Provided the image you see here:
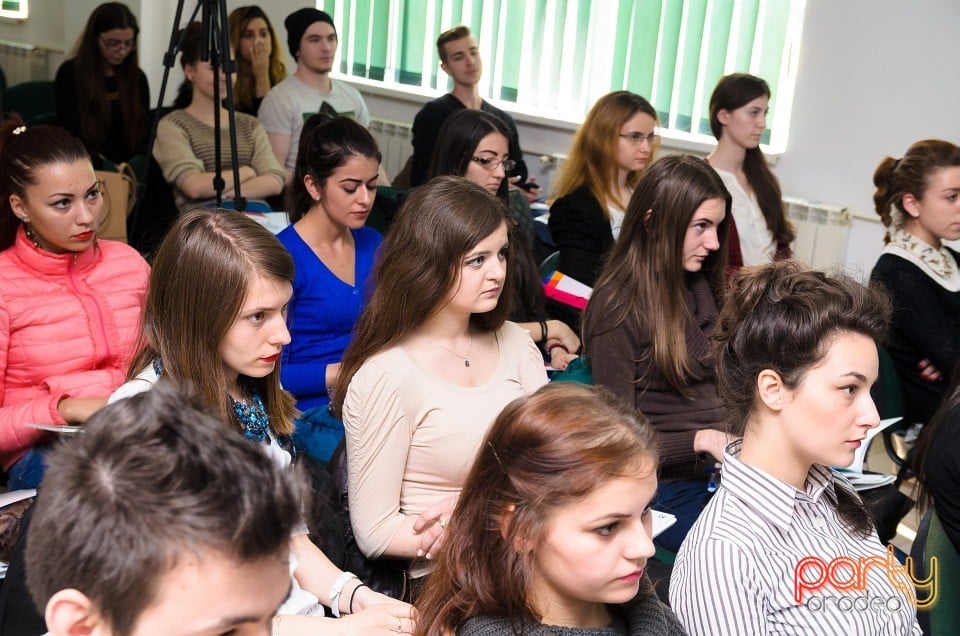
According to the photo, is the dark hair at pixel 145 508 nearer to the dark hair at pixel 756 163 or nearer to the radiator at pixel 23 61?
the dark hair at pixel 756 163

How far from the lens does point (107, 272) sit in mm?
2314

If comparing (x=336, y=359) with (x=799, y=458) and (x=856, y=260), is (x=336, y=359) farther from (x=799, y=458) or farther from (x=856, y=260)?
(x=856, y=260)

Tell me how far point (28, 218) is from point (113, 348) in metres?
0.32

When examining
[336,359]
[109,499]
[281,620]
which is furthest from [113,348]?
[109,499]

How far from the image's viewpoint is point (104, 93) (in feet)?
13.7

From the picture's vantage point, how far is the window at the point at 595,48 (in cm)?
477

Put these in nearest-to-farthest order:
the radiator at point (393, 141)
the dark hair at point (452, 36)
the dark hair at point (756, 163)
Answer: the dark hair at point (756, 163) → the dark hair at point (452, 36) → the radiator at point (393, 141)

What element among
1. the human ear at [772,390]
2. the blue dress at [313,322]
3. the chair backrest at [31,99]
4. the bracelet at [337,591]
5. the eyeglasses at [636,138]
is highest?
the eyeglasses at [636,138]

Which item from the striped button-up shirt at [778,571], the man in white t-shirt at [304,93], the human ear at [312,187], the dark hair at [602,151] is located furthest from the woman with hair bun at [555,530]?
the man in white t-shirt at [304,93]

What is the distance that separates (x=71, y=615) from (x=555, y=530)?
55 cm

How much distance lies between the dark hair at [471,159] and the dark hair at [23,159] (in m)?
1.09

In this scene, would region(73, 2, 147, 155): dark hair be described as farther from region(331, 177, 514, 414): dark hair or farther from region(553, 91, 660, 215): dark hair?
region(331, 177, 514, 414): dark hair

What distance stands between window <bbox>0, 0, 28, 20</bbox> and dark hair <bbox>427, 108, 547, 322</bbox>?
463 cm

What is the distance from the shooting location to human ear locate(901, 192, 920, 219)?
3.10 meters
